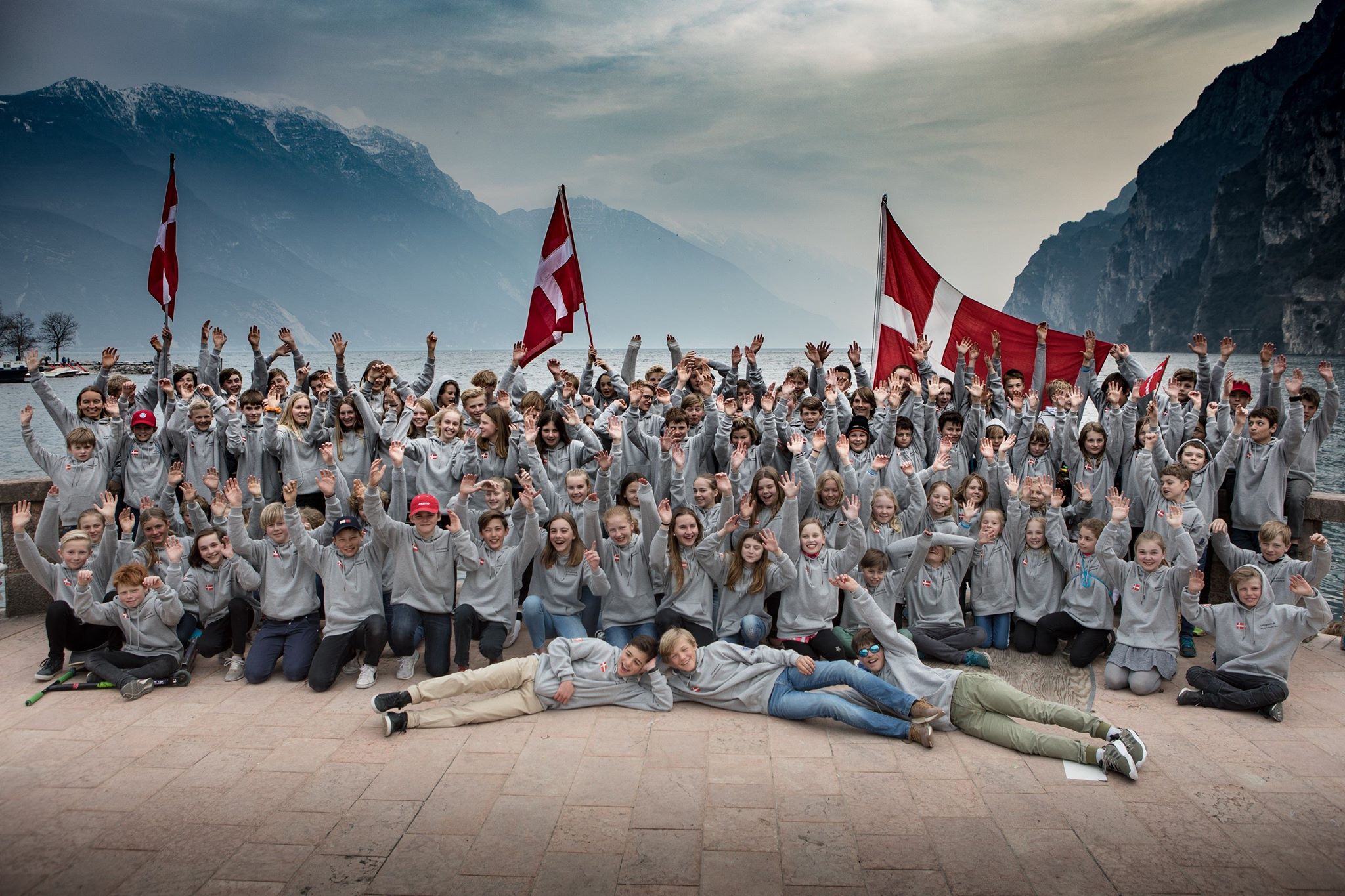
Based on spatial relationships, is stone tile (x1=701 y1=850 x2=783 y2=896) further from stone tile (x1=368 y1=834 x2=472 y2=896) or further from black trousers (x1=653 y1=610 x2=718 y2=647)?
black trousers (x1=653 y1=610 x2=718 y2=647)

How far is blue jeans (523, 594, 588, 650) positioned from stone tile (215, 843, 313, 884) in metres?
2.67

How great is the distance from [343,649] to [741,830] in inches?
141

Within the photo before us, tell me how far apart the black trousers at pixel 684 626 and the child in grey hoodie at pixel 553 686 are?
0.64 meters

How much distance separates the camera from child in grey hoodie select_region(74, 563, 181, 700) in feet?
20.4

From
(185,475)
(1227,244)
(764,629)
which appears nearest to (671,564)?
(764,629)

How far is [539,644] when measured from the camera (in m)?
6.66

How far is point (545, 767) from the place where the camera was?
4961 mm

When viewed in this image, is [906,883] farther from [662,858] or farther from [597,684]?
[597,684]

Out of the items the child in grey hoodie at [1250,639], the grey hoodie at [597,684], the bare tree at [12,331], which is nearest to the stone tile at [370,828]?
the grey hoodie at [597,684]

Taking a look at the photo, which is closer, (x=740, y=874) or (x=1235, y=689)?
(x=740, y=874)

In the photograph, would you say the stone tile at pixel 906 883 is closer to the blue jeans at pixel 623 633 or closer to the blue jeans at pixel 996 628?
the blue jeans at pixel 623 633

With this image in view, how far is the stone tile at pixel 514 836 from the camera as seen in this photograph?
13.0 feet

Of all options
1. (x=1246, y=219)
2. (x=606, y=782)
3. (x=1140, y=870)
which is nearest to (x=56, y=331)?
(x=606, y=782)

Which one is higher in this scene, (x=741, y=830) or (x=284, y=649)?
(x=284, y=649)
